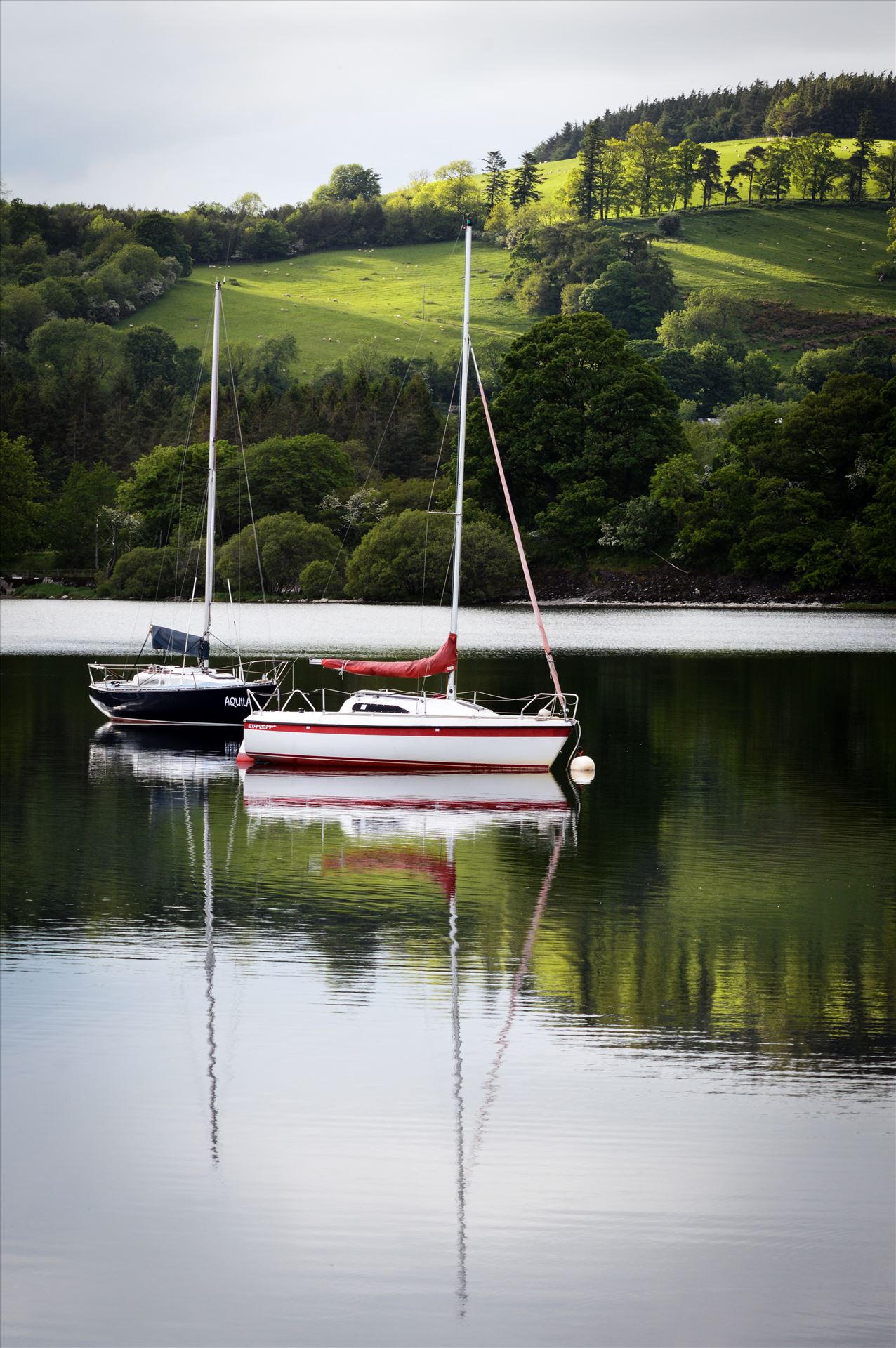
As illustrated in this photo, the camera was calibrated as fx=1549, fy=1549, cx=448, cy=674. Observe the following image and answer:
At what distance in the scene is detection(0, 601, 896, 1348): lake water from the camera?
972 centimetres

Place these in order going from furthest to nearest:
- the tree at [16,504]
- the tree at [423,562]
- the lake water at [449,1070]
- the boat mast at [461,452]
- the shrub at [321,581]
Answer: the tree at [16,504] < the shrub at [321,581] < the tree at [423,562] < the boat mast at [461,452] < the lake water at [449,1070]

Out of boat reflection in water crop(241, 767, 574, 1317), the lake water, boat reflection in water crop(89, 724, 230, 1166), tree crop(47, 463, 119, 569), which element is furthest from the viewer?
tree crop(47, 463, 119, 569)

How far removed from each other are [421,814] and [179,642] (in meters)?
17.8

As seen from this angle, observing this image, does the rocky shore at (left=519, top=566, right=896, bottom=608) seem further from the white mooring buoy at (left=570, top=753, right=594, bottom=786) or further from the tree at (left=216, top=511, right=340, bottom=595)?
the white mooring buoy at (left=570, top=753, right=594, bottom=786)

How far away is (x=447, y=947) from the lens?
1841cm

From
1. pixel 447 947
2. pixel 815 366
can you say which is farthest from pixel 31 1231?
pixel 815 366

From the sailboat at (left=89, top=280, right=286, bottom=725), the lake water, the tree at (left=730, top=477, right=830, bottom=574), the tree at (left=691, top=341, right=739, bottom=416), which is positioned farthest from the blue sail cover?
the tree at (left=691, top=341, right=739, bottom=416)

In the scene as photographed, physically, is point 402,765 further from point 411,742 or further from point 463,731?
point 463,731

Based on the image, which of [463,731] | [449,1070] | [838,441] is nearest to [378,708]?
[463,731]

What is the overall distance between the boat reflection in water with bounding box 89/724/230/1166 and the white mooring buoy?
24.8 ft

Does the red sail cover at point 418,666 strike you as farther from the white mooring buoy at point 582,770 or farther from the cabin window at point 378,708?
the white mooring buoy at point 582,770

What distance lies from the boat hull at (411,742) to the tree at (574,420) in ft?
300

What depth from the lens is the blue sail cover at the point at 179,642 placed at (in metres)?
43.6

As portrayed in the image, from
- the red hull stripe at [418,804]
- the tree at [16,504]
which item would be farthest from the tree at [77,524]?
the red hull stripe at [418,804]
